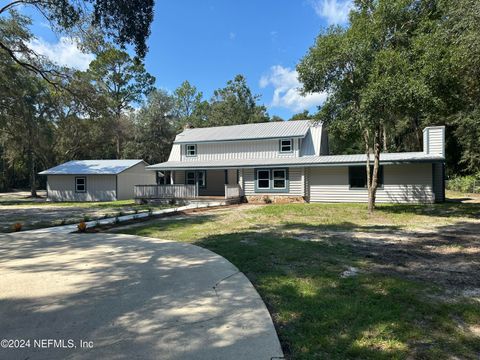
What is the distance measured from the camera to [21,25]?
17750mm

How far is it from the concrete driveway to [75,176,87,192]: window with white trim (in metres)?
22.4

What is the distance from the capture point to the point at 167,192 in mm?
22578

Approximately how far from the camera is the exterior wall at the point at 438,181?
18453mm

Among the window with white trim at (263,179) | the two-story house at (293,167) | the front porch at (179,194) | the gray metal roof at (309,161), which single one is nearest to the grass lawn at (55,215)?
the front porch at (179,194)

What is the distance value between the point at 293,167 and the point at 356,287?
633 inches

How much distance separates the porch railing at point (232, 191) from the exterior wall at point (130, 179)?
11.5 metres

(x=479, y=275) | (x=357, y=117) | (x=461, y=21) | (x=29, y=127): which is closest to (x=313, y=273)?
(x=479, y=275)

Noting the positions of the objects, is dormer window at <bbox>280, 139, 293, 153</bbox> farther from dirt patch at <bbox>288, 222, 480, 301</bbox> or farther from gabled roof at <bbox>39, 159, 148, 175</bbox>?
gabled roof at <bbox>39, 159, 148, 175</bbox>

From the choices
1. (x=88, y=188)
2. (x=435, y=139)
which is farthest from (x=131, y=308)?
(x=88, y=188)

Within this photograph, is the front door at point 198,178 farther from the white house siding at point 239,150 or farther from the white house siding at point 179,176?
the white house siding at point 239,150

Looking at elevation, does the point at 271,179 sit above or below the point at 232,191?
above

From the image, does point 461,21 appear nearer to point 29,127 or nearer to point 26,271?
point 26,271

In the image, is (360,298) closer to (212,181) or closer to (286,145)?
(286,145)

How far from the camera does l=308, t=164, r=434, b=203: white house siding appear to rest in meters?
18.4
